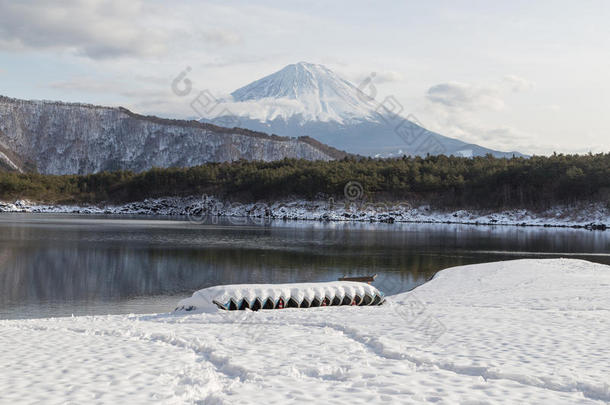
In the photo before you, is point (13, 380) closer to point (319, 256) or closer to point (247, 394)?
point (247, 394)

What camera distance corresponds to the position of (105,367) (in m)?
9.37

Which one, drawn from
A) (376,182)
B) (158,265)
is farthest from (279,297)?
(376,182)

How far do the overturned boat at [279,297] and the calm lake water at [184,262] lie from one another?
2707mm

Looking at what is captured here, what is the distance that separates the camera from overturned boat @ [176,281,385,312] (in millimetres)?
18062

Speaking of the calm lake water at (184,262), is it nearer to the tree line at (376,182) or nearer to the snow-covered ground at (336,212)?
the snow-covered ground at (336,212)

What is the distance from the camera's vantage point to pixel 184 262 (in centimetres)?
3306

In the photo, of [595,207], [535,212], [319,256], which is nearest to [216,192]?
[535,212]

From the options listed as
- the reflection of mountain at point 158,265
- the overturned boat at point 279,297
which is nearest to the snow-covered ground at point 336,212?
the reflection of mountain at point 158,265

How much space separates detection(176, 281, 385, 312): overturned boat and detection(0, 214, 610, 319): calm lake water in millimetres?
2707

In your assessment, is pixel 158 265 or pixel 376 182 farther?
pixel 376 182

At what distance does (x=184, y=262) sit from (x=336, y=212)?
76190mm

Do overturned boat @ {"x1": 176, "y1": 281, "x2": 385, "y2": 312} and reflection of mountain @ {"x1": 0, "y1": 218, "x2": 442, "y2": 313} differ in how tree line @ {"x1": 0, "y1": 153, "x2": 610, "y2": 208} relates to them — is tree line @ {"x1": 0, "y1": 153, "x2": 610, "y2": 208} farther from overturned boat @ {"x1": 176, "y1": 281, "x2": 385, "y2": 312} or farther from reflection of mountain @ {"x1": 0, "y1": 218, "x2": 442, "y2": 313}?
overturned boat @ {"x1": 176, "y1": 281, "x2": 385, "y2": 312}

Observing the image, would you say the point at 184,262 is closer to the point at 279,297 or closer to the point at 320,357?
the point at 279,297

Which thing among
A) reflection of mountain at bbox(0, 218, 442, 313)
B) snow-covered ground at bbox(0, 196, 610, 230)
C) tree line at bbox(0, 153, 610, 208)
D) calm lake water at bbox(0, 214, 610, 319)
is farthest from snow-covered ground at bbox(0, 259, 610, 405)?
tree line at bbox(0, 153, 610, 208)
